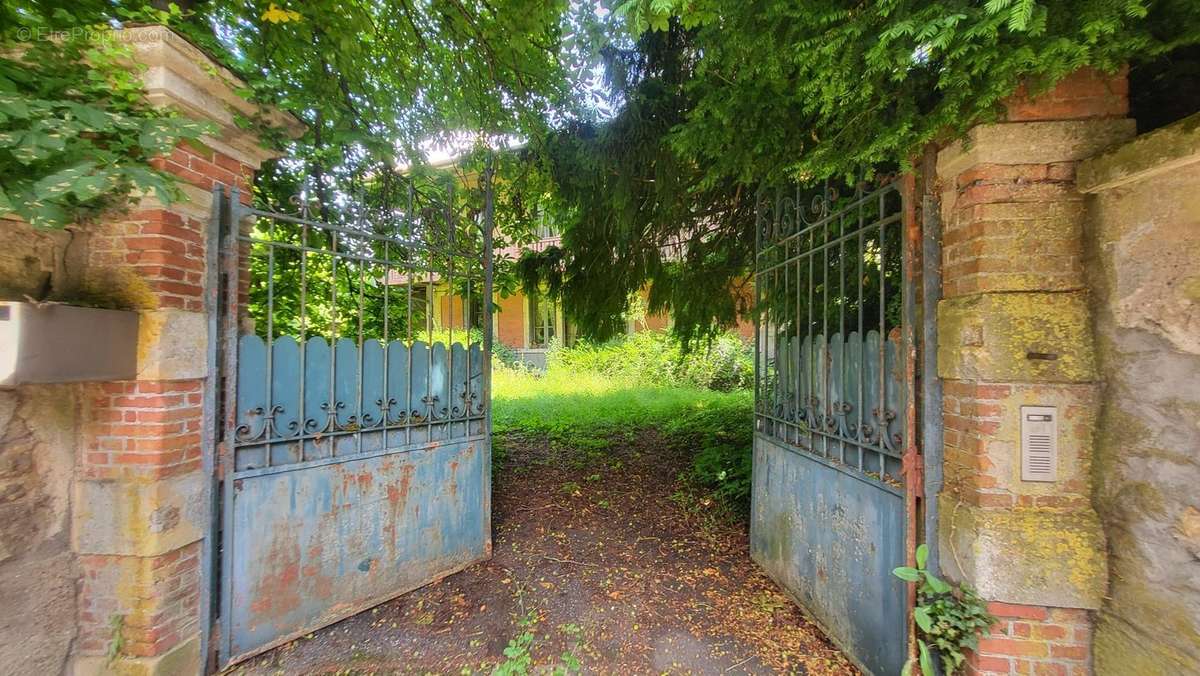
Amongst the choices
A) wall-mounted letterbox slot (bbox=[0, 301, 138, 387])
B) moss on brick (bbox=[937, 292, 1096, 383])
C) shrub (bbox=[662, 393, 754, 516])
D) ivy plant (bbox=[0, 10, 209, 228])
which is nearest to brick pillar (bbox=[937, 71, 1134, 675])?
moss on brick (bbox=[937, 292, 1096, 383])

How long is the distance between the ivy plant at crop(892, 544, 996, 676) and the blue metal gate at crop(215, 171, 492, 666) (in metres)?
2.87

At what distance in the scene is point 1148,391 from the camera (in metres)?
1.73

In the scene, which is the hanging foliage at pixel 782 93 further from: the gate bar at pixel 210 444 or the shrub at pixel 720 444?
the gate bar at pixel 210 444

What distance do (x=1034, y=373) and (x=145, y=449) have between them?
3.90 m

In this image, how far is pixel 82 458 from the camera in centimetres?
233

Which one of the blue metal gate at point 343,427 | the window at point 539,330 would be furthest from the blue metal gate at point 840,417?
the window at point 539,330

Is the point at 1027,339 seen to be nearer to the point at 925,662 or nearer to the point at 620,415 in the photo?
the point at 925,662

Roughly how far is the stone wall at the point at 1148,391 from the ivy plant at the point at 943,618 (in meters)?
0.42

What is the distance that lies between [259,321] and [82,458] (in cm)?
160

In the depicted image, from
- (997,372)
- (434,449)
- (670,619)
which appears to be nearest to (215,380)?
(434,449)

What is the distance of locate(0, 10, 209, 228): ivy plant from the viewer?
180 centimetres

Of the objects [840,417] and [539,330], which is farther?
[539,330]

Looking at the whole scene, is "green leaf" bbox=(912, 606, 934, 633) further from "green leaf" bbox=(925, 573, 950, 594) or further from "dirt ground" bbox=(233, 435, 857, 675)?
"dirt ground" bbox=(233, 435, 857, 675)

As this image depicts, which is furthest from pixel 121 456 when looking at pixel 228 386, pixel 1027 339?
pixel 1027 339
